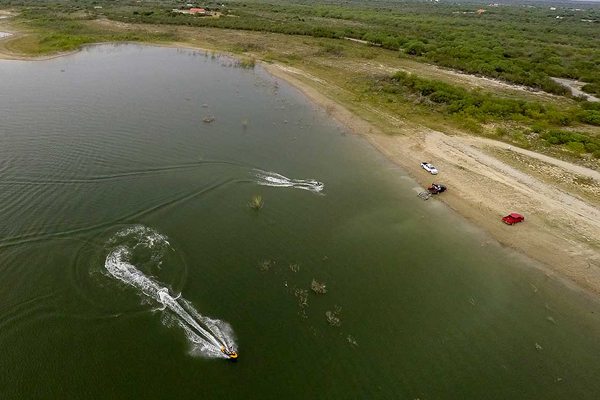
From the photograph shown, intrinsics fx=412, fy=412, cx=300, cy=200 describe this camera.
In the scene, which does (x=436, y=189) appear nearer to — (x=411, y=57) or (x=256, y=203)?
(x=256, y=203)

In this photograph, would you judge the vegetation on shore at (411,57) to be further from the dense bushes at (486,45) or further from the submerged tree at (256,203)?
the submerged tree at (256,203)

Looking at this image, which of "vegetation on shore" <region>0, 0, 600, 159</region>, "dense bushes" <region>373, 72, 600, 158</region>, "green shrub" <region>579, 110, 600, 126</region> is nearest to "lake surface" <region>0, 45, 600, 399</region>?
"dense bushes" <region>373, 72, 600, 158</region>

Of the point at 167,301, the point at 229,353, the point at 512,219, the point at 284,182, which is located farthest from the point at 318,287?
the point at 512,219

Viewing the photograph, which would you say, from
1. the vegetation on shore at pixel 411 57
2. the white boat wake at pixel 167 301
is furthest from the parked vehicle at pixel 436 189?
the white boat wake at pixel 167 301

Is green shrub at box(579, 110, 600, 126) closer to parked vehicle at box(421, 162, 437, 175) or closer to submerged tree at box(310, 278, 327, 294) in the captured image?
parked vehicle at box(421, 162, 437, 175)

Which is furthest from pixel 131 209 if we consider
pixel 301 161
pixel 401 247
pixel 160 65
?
pixel 160 65
